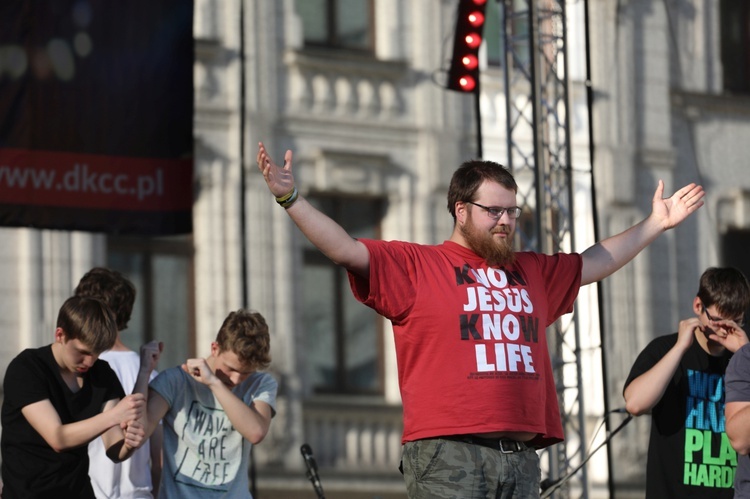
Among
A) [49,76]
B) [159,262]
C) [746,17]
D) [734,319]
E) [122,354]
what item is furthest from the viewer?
[746,17]

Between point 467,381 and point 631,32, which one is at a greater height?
point 631,32

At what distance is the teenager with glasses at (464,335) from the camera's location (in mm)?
5277

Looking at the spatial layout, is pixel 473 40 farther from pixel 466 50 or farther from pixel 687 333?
A: pixel 687 333

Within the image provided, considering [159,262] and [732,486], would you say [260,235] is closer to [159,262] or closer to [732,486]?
[159,262]

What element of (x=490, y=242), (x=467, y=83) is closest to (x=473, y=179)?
(x=490, y=242)

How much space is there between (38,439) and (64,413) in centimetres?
13

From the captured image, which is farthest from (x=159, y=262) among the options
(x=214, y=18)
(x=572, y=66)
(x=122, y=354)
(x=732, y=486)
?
(x=732, y=486)

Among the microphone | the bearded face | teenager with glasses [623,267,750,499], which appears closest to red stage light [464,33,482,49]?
the microphone

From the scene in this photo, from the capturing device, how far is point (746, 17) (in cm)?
1894

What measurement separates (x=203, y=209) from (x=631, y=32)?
5.62m

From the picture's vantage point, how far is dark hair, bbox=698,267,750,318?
6398 millimetres

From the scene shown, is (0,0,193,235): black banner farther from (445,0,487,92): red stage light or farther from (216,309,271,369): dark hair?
(216,309,271,369): dark hair

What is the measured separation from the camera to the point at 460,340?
5355 mm

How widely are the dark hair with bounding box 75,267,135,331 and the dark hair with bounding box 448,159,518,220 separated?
1.78 metres
